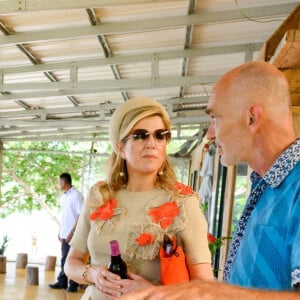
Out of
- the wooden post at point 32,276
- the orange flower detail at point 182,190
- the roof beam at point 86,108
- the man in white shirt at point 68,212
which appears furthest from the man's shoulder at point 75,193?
the orange flower detail at point 182,190

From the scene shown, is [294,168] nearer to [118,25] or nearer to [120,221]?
[120,221]

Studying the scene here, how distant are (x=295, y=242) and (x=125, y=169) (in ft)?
4.26

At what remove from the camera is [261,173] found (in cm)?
147

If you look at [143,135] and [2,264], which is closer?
[143,135]

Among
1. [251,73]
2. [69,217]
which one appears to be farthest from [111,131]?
[69,217]

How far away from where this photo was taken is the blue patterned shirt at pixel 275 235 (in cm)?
120

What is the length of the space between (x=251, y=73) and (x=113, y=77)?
5632 mm

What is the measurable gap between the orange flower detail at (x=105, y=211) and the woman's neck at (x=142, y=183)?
0.33 ft

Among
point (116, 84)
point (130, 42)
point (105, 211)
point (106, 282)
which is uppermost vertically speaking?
point (130, 42)

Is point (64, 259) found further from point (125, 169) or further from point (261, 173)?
point (261, 173)

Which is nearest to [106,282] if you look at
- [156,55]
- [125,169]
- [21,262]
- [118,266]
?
[118,266]

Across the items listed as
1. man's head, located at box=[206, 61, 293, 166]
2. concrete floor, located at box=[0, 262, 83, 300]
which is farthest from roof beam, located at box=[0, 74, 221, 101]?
man's head, located at box=[206, 61, 293, 166]

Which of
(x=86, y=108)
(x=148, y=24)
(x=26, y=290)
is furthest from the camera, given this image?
(x=26, y=290)

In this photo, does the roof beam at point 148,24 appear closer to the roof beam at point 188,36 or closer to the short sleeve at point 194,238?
the roof beam at point 188,36
